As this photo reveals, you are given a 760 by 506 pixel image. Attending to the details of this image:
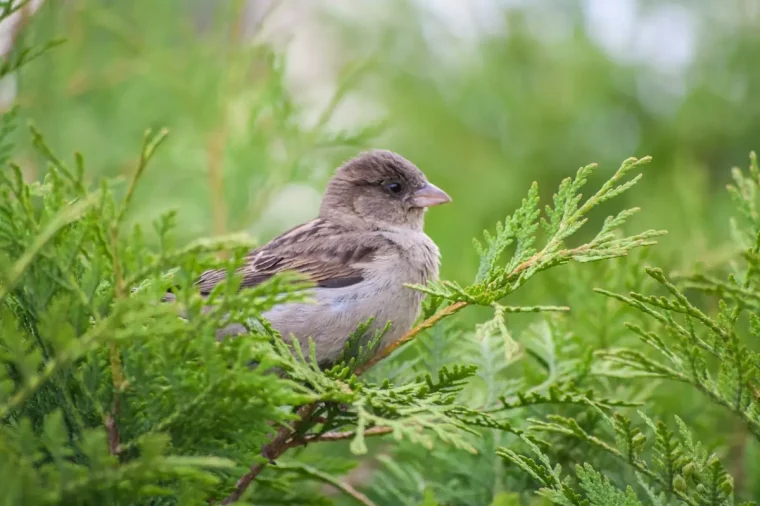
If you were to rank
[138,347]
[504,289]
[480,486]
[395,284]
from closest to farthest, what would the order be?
[138,347]
[504,289]
[480,486]
[395,284]

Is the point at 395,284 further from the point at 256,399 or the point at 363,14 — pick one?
the point at 363,14

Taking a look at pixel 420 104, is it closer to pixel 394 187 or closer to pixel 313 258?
pixel 394 187

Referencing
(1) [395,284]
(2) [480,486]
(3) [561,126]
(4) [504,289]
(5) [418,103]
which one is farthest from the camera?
(5) [418,103]

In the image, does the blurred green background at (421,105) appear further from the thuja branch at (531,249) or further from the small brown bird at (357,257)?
the thuja branch at (531,249)

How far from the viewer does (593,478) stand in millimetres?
1896

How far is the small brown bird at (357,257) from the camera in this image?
9.28 ft

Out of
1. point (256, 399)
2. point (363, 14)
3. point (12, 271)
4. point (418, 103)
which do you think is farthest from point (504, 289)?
point (363, 14)

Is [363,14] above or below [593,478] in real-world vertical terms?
above

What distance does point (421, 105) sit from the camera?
18.0 feet

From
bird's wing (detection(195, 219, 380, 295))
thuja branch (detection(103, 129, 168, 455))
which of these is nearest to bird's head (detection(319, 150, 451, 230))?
bird's wing (detection(195, 219, 380, 295))

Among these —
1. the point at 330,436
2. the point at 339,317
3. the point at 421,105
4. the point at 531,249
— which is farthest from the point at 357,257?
the point at 421,105

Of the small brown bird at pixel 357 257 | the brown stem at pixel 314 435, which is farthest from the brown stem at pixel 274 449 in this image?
the small brown bird at pixel 357 257

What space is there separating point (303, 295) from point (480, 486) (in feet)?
3.99

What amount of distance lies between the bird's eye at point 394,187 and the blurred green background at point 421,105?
0.89 feet
